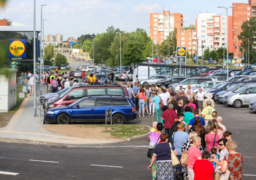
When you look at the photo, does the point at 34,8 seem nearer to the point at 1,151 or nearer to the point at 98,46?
the point at 1,151

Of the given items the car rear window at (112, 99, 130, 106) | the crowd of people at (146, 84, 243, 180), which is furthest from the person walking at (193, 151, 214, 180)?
the car rear window at (112, 99, 130, 106)

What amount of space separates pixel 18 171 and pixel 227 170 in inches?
222

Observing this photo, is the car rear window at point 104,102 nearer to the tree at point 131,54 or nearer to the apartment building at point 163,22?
the tree at point 131,54

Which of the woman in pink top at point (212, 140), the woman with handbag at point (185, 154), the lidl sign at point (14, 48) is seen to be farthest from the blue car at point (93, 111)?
the lidl sign at point (14, 48)

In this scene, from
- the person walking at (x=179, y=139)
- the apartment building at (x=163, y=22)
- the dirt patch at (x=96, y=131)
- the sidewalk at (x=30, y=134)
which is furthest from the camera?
the apartment building at (x=163, y=22)

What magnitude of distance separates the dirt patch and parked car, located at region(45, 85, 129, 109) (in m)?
2.54

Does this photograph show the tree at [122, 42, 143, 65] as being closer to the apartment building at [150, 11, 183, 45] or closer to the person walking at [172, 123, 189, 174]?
the person walking at [172, 123, 189, 174]

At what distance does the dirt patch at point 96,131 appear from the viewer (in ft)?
47.0

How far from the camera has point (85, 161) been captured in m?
10.3

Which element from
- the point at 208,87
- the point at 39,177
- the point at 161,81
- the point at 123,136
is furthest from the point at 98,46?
the point at 39,177

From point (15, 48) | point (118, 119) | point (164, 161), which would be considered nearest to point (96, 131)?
point (118, 119)

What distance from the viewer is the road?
880 centimetres

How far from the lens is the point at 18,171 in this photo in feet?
29.9

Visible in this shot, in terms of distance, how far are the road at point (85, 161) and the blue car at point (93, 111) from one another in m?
3.53
